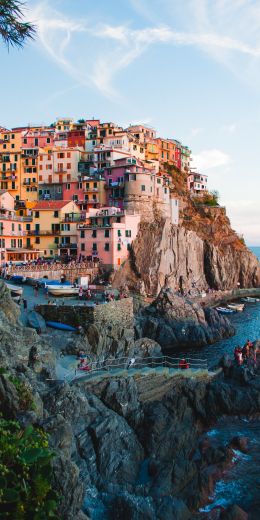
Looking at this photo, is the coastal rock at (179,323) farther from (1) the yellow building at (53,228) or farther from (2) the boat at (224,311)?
(1) the yellow building at (53,228)

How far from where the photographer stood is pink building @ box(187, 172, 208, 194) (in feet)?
358

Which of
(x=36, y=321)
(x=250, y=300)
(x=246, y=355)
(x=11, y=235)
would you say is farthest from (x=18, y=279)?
(x=250, y=300)

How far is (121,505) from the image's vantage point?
1861 cm

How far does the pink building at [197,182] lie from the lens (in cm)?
10925

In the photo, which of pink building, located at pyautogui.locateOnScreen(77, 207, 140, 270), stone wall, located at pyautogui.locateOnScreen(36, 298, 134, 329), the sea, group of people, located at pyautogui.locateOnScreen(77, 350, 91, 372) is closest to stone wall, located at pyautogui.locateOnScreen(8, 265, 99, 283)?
pink building, located at pyautogui.locateOnScreen(77, 207, 140, 270)

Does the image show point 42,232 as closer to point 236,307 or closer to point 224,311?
point 224,311

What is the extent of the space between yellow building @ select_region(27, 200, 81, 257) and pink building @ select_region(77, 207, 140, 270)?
217 centimetres

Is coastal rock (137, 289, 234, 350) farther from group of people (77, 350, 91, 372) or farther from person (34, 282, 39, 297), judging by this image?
group of people (77, 350, 91, 372)

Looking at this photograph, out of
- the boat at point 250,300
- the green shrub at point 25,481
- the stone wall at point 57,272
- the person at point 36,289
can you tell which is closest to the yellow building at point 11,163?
the stone wall at point 57,272

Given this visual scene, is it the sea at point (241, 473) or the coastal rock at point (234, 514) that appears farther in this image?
the sea at point (241, 473)

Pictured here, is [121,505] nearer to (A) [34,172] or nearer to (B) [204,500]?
(B) [204,500]

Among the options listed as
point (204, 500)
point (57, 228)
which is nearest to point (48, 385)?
point (204, 500)

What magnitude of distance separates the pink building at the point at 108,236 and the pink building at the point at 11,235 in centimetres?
727

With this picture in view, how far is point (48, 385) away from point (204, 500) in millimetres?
8943
